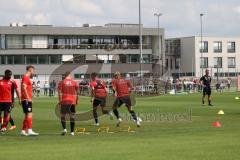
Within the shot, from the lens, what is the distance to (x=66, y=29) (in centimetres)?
9950

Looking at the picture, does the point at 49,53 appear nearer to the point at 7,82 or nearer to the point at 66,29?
the point at 66,29

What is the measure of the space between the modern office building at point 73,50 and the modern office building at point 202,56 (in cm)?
783

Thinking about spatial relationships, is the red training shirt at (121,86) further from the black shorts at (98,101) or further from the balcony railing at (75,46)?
the balcony railing at (75,46)

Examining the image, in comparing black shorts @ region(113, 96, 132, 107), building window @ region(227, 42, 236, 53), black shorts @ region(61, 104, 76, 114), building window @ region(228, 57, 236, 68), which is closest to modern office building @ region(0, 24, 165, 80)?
building window @ region(228, 57, 236, 68)

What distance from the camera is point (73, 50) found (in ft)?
324

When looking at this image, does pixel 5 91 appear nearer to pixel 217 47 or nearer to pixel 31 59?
pixel 31 59

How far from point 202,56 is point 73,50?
25387 mm

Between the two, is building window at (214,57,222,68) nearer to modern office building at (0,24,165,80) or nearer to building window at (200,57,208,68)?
building window at (200,57,208,68)

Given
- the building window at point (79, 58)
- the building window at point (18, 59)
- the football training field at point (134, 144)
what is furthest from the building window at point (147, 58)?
the football training field at point (134, 144)

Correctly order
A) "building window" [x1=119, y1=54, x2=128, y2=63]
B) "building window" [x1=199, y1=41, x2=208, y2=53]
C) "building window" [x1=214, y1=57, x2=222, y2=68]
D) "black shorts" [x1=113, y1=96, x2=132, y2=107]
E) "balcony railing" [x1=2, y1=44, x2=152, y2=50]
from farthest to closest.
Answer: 1. "building window" [x1=214, y1=57, x2=222, y2=68]
2. "building window" [x1=199, y1=41, x2=208, y2=53]
3. "building window" [x1=119, y1=54, x2=128, y2=63]
4. "balcony railing" [x1=2, y1=44, x2=152, y2=50]
5. "black shorts" [x1=113, y1=96, x2=132, y2=107]

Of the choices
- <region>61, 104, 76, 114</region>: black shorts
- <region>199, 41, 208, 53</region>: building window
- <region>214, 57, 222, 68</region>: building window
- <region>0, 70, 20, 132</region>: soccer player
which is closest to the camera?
<region>61, 104, 76, 114</region>: black shorts

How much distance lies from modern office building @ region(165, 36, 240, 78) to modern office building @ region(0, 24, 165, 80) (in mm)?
7828

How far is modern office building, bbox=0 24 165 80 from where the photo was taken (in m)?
96.1

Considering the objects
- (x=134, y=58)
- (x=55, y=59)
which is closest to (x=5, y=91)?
(x=55, y=59)
